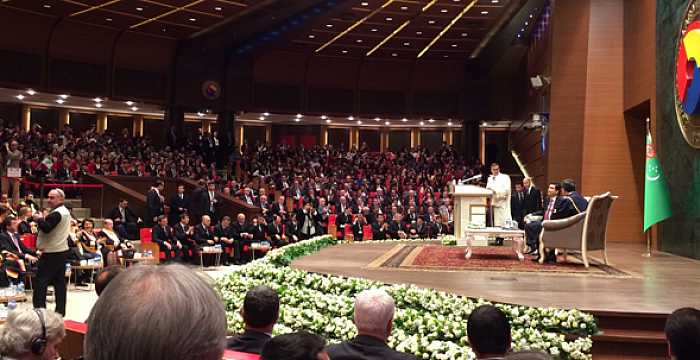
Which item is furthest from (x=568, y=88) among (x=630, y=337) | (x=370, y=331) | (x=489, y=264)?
(x=370, y=331)

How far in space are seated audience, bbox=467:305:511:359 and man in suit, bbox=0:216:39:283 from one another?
273 inches

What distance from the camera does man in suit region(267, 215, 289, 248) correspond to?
1408 centimetres

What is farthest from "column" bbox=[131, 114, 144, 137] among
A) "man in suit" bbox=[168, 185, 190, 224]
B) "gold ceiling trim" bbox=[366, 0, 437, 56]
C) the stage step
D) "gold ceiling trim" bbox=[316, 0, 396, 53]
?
the stage step

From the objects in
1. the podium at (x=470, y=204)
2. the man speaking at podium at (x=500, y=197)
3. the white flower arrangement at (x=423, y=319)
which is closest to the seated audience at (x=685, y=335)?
the white flower arrangement at (x=423, y=319)

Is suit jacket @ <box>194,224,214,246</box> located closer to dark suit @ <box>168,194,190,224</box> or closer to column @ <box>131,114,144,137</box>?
dark suit @ <box>168,194,190,224</box>

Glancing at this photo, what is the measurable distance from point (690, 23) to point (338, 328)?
6.90 metres

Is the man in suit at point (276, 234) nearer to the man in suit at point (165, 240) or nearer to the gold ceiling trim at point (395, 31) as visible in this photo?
the man in suit at point (165, 240)

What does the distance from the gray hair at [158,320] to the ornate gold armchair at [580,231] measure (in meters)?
6.87

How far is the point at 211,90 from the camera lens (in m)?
21.9

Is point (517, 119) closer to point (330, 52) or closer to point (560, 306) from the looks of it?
point (330, 52)

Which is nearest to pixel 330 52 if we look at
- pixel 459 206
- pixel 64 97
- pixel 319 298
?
pixel 64 97

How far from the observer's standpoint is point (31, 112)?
2305cm

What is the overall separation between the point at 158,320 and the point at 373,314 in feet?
6.56

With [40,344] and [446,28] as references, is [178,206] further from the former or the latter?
[40,344]
